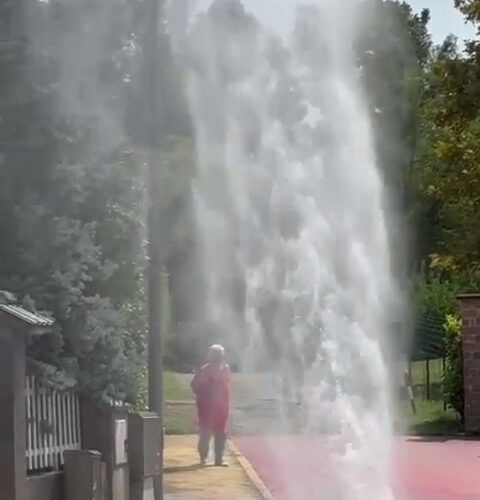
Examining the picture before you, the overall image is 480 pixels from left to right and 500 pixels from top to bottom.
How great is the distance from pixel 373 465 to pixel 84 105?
421 cm

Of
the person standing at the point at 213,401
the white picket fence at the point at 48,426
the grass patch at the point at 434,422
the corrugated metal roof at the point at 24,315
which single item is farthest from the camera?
the grass patch at the point at 434,422

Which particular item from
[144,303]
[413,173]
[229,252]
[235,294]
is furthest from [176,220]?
[413,173]

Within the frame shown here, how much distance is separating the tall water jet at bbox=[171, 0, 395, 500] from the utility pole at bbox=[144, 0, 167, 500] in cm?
129

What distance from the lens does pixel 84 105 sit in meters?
10.5

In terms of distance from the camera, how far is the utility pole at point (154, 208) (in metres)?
10.4

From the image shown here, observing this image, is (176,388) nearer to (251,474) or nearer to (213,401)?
(213,401)

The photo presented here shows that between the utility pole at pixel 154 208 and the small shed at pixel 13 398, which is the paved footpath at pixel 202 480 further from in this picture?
the small shed at pixel 13 398

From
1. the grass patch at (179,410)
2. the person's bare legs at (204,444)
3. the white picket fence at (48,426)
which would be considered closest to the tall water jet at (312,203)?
the person's bare legs at (204,444)

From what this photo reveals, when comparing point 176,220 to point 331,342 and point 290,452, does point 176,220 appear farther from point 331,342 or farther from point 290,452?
point 331,342

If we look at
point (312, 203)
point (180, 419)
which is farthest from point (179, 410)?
point (312, 203)

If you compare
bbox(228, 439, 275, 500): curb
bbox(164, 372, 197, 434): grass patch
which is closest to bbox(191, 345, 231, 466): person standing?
bbox(228, 439, 275, 500): curb

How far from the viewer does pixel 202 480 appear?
14641 millimetres

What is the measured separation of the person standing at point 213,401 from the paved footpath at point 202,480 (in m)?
0.36

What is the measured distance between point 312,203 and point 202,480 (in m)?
4.06
